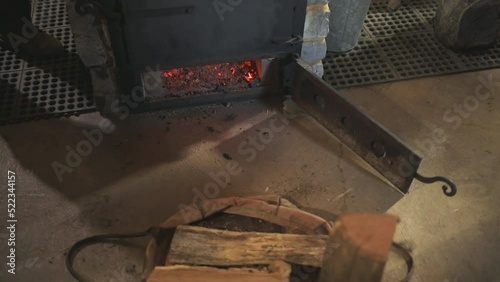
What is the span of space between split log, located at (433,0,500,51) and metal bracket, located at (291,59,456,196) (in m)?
1.17

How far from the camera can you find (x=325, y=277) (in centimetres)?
139

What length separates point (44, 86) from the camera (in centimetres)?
286

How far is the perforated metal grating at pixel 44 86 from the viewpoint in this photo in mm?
2709

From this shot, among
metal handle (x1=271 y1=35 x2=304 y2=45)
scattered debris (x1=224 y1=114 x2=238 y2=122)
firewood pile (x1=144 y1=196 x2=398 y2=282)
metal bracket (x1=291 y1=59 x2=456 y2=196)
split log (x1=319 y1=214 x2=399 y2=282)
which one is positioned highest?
split log (x1=319 y1=214 x2=399 y2=282)

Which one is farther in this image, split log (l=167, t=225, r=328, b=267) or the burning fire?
the burning fire

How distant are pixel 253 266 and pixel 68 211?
962 mm

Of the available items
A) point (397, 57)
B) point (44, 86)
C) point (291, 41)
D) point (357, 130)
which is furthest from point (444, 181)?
point (44, 86)

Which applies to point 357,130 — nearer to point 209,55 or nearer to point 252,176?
point 252,176

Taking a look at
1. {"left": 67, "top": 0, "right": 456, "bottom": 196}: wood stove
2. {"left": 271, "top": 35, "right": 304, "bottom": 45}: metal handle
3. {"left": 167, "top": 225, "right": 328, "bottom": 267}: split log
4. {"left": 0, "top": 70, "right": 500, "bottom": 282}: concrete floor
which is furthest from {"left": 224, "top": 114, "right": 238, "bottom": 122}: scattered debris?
{"left": 167, "top": 225, "right": 328, "bottom": 267}: split log

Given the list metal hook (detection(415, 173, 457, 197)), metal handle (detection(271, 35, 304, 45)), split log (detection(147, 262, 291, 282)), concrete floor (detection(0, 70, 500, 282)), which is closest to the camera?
split log (detection(147, 262, 291, 282))

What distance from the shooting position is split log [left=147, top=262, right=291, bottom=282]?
1799 mm

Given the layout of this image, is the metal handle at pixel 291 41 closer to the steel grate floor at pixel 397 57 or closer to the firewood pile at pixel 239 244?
the steel grate floor at pixel 397 57

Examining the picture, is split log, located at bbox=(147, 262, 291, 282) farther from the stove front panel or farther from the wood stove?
the stove front panel

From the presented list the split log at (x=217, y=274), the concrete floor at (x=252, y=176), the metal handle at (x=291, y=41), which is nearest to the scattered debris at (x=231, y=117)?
the concrete floor at (x=252, y=176)
